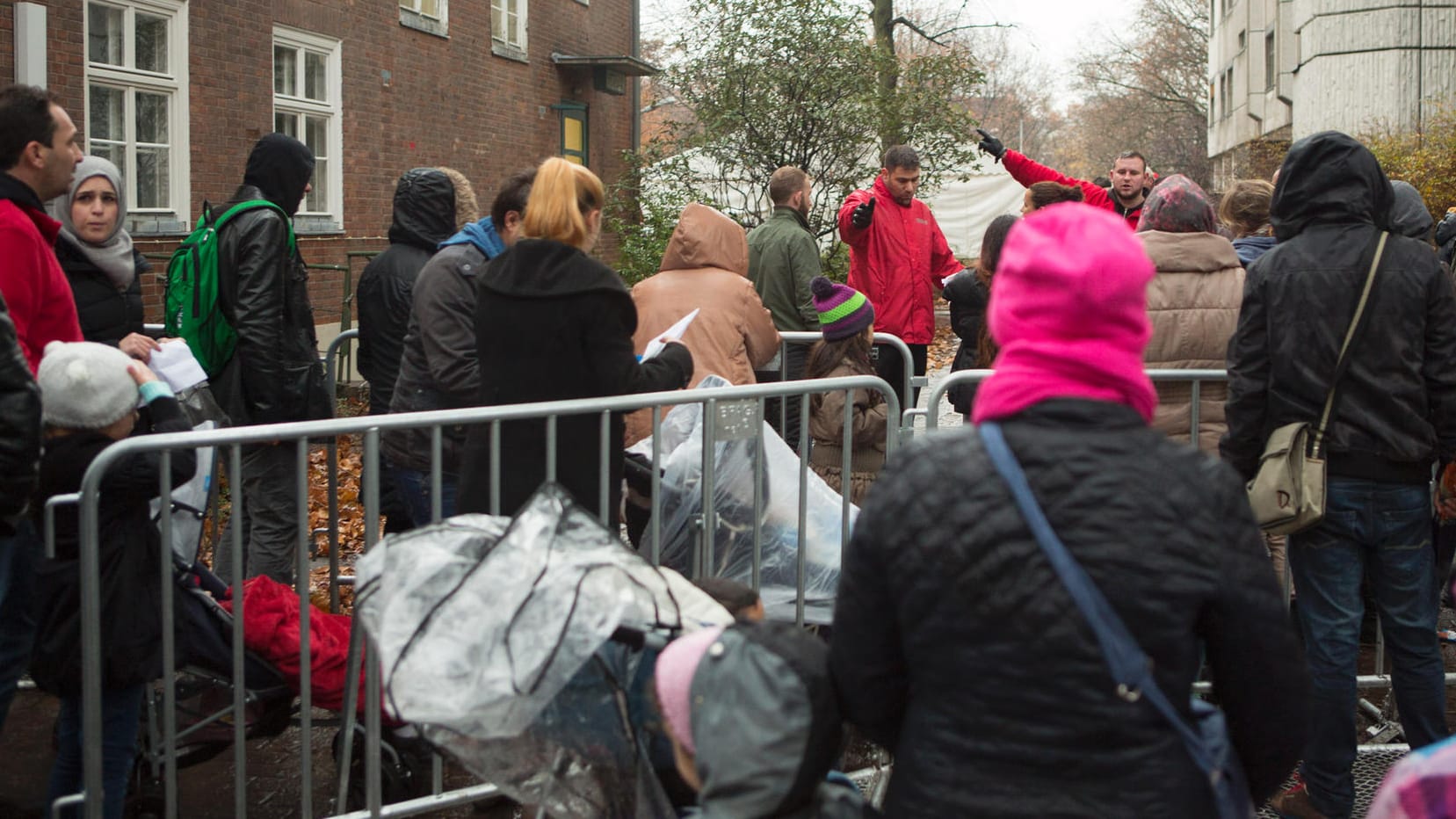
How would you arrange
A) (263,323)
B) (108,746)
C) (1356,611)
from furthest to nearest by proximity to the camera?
(263,323), (1356,611), (108,746)

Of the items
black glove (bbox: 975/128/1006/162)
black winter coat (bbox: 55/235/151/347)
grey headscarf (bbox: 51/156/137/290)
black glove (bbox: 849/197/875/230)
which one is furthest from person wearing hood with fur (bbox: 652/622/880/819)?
black glove (bbox: 975/128/1006/162)

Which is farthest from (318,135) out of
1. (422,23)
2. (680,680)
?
(680,680)

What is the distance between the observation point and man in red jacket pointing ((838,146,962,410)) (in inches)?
327

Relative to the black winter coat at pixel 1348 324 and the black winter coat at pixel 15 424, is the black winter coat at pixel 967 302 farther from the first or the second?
the black winter coat at pixel 15 424

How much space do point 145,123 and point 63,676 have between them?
9.51m

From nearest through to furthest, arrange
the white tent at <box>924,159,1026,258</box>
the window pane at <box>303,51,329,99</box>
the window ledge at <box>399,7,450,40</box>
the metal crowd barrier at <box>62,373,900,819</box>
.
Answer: the metal crowd barrier at <box>62,373,900,819</box> < the window pane at <box>303,51,329,99</box> < the window ledge at <box>399,7,450,40</box> < the white tent at <box>924,159,1026,258</box>

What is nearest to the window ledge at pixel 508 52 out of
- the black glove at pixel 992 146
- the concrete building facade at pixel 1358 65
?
the black glove at pixel 992 146

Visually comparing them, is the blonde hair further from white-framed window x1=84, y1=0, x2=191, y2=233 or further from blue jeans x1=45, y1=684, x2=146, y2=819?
white-framed window x1=84, y1=0, x2=191, y2=233

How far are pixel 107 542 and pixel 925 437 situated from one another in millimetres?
2215

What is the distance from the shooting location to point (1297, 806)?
4.32 m

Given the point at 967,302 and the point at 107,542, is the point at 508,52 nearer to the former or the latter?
the point at 967,302

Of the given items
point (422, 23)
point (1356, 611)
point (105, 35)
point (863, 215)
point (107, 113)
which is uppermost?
→ point (422, 23)

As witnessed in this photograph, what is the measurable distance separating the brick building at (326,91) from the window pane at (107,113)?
0.01 metres

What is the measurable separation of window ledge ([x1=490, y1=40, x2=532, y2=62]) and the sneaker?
1593cm
